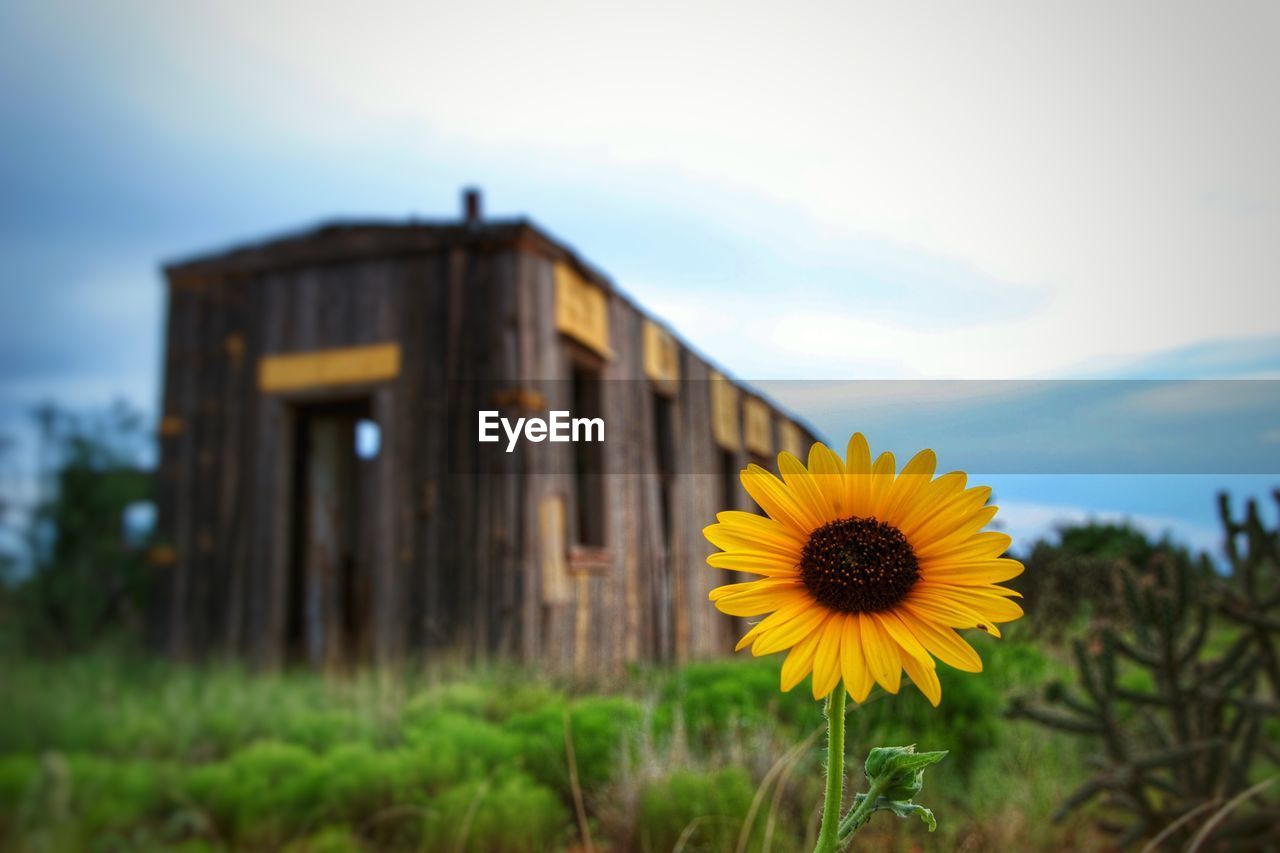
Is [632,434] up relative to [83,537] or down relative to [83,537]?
up

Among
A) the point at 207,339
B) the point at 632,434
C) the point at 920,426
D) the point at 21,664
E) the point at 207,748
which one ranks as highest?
the point at 207,339

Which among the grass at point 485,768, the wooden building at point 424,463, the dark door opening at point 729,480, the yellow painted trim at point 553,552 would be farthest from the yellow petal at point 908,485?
the dark door opening at point 729,480

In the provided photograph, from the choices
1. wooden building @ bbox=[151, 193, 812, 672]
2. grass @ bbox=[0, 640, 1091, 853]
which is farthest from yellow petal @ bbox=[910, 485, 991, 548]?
wooden building @ bbox=[151, 193, 812, 672]

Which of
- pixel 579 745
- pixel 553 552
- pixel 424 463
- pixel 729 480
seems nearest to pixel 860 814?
pixel 579 745

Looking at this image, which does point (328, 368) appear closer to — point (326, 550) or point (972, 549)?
point (326, 550)

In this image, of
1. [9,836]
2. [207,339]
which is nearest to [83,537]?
[207,339]

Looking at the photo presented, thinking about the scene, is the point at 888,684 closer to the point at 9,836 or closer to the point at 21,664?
the point at 9,836

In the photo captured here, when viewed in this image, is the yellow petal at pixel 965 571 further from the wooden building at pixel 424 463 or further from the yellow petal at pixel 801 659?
the wooden building at pixel 424 463
